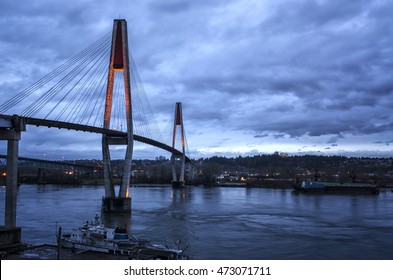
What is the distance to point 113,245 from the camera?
23609 millimetres

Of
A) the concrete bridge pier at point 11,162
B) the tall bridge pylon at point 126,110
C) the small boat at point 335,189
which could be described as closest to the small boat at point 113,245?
the concrete bridge pier at point 11,162

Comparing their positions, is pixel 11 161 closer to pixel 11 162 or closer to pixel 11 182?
pixel 11 162

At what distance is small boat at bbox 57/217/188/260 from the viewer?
22812mm

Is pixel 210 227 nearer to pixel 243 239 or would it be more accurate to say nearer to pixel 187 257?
pixel 243 239

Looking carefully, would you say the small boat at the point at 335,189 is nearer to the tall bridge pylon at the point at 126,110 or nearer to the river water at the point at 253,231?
the river water at the point at 253,231

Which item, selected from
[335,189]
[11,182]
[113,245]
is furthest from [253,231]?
[335,189]

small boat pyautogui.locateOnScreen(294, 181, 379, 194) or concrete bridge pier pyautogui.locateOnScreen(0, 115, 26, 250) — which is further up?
concrete bridge pier pyautogui.locateOnScreen(0, 115, 26, 250)

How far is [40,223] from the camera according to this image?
3903 cm

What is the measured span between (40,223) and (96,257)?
64.1 feet

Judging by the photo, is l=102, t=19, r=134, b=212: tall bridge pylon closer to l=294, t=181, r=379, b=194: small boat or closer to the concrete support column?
the concrete support column

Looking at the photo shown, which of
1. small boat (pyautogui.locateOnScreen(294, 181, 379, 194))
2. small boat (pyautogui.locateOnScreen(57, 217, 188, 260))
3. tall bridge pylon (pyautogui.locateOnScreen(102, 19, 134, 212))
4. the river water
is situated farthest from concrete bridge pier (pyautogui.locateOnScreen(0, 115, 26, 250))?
small boat (pyautogui.locateOnScreen(294, 181, 379, 194))

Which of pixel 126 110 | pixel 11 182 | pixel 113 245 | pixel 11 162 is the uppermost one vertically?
pixel 126 110

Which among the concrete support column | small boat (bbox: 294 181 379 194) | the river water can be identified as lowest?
the river water

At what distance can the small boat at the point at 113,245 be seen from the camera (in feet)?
74.8
